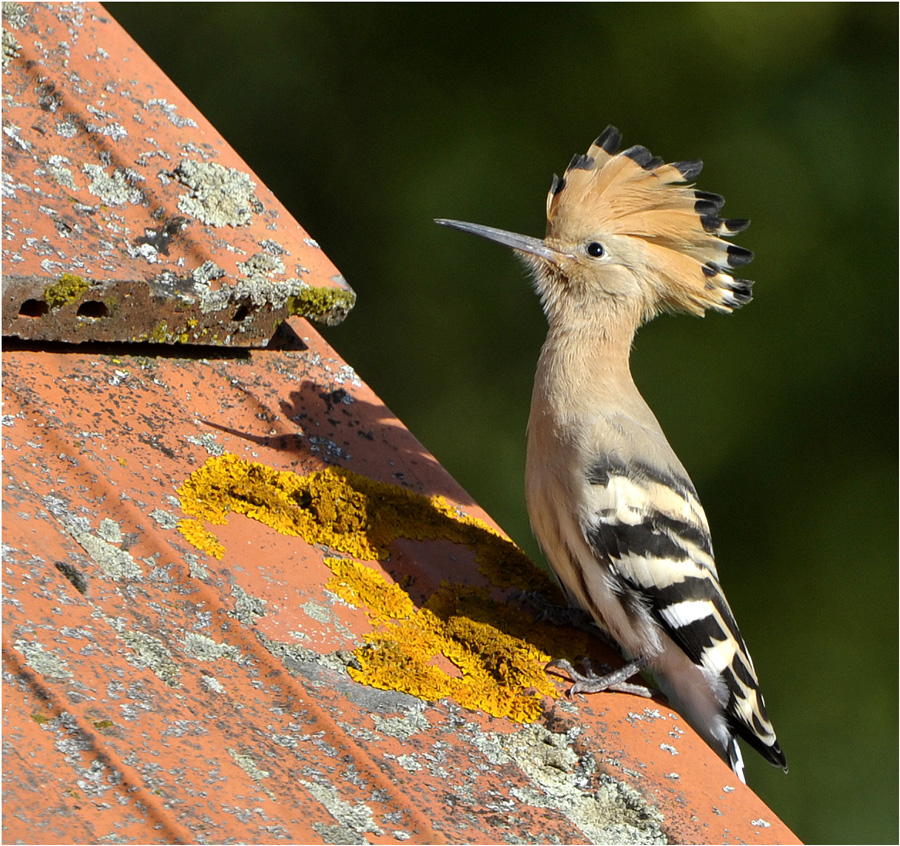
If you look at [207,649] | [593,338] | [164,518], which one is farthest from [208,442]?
[593,338]

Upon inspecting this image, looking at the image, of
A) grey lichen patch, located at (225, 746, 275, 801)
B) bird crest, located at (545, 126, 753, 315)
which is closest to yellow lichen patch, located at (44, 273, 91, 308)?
grey lichen patch, located at (225, 746, 275, 801)

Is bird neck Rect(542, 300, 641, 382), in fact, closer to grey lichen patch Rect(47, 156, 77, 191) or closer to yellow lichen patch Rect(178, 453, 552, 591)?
yellow lichen patch Rect(178, 453, 552, 591)

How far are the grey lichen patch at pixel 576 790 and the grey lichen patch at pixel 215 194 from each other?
3.79ft

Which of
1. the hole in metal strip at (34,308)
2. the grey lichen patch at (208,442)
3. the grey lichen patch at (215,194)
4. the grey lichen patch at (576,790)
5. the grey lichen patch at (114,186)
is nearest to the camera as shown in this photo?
the grey lichen patch at (576,790)

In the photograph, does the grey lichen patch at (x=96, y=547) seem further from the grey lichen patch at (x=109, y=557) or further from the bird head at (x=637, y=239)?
the bird head at (x=637, y=239)

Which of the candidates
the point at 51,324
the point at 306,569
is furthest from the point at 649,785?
the point at 51,324

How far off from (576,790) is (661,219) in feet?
4.68

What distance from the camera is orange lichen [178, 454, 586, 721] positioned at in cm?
161

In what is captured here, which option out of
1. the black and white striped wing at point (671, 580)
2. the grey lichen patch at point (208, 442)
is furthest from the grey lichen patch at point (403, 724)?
the black and white striped wing at point (671, 580)

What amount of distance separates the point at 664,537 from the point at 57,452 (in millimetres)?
1195

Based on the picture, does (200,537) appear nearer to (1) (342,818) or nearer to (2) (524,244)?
(1) (342,818)

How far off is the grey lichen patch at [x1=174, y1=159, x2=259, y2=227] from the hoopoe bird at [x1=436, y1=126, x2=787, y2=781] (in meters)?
0.56

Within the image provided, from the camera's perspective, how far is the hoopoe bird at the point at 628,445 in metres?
2.13

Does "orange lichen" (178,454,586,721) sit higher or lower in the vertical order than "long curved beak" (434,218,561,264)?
lower
